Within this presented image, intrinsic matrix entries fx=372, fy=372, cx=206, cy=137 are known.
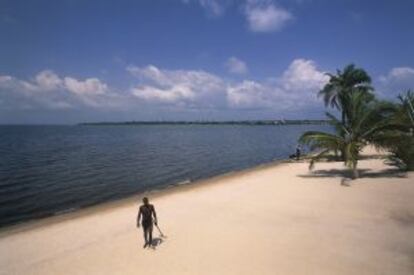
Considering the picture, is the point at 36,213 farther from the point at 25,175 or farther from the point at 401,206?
the point at 401,206

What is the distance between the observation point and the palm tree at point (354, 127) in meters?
23.0

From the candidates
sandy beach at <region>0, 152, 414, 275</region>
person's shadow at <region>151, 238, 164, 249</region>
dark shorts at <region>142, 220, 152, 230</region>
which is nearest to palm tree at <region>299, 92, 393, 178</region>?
sandy beach at <region>0, 152, 414, 275</region>

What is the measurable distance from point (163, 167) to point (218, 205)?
21922mm

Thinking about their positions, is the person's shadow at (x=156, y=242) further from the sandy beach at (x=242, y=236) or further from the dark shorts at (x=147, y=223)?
the dark shorts at (x=147, y=223)

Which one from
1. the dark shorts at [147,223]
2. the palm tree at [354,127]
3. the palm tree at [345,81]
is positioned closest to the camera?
the dark shorts at [147,223]

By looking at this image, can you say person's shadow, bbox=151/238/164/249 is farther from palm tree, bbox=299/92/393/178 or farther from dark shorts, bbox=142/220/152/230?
palm tree, bbox=299/92/393/178

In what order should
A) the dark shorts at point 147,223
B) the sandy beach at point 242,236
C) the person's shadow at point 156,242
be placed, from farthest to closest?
1. the person's shadow at point 156,242
2. the dark shorts at point 147,223
3. the sandy beach at point 242,236

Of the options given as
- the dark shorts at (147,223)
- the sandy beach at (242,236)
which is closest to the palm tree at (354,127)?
the sandy beach at (242,236)

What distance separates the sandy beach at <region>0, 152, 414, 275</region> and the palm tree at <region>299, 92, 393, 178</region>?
267 cm

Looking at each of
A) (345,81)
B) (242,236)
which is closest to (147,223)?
(242,236)

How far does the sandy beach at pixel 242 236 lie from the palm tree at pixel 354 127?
267cm

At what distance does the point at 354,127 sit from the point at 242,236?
14.1 m

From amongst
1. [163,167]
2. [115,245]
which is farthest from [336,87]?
[115,245]

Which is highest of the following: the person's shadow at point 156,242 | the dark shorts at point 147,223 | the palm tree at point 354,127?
the palm tree at point 354,127
